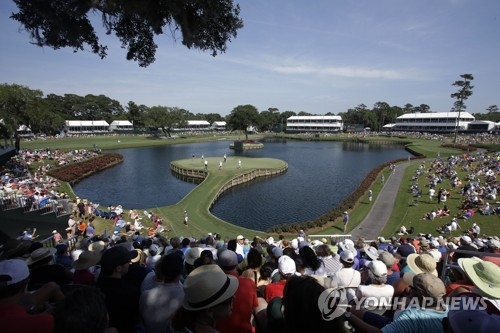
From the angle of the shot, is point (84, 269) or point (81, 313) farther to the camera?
point (84, 269)

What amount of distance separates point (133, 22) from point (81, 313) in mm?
10038

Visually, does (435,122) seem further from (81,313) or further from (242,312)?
(81,313)

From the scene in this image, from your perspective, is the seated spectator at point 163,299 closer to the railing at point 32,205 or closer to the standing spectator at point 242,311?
the standing spectator at point 242,311

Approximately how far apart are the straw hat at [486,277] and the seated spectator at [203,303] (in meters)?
3.72

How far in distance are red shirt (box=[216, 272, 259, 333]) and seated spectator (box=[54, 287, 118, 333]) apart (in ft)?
5.22

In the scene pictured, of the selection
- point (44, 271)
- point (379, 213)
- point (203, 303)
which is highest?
point (203, 303)

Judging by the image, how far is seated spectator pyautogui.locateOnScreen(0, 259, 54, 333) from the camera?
121 inches

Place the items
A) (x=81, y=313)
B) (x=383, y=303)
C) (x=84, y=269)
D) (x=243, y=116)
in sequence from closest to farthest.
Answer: (x=81, y=313)
(x=383, y=303)
(x=84, y=269)
(x=243, y=116)

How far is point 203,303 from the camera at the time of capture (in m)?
2.98

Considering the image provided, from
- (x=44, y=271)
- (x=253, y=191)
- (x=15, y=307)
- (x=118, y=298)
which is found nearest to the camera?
(x=15, y=307)

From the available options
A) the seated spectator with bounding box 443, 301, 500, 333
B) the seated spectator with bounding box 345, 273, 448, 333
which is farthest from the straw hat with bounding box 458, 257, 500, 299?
the seated spectator with bounding box 443, 301, 500, 333

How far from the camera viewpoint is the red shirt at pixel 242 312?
12.4ft

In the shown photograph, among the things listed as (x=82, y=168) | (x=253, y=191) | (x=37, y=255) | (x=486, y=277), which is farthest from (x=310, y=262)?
(x=82, y=168)

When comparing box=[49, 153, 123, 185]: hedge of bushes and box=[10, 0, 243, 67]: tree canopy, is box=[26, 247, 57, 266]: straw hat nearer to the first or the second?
box=[10, 0, 243, 67]: tree canopy
